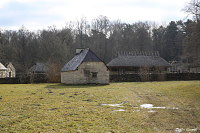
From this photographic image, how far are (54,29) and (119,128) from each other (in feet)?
198

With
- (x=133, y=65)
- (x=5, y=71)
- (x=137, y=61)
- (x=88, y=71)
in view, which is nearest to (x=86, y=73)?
(x=88, y=71)

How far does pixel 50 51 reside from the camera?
59.8 metres

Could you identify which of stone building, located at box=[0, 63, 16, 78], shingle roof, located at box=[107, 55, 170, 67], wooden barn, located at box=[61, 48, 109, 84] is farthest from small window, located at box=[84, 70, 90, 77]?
stone building, located at box=[0, 63, 16, 78]

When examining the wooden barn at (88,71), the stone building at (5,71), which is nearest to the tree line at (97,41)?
the stone building at (5,71)

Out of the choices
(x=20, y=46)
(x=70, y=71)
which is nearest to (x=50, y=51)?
(x=20, y=46)

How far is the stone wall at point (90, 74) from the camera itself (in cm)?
3247

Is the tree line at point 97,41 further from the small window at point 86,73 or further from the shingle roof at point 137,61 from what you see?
the small window at point 86,73

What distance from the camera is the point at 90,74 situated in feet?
108

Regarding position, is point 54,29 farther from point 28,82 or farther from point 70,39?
point 28,82

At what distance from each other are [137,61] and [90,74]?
17222 millimetres

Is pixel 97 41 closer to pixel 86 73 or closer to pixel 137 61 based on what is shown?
pixel 137 61

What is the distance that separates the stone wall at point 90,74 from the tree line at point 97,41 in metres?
27.2

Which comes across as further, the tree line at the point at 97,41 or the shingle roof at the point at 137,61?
the tree line at the point at 97,41

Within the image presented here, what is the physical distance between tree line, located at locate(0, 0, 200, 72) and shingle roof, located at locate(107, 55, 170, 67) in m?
16.2
